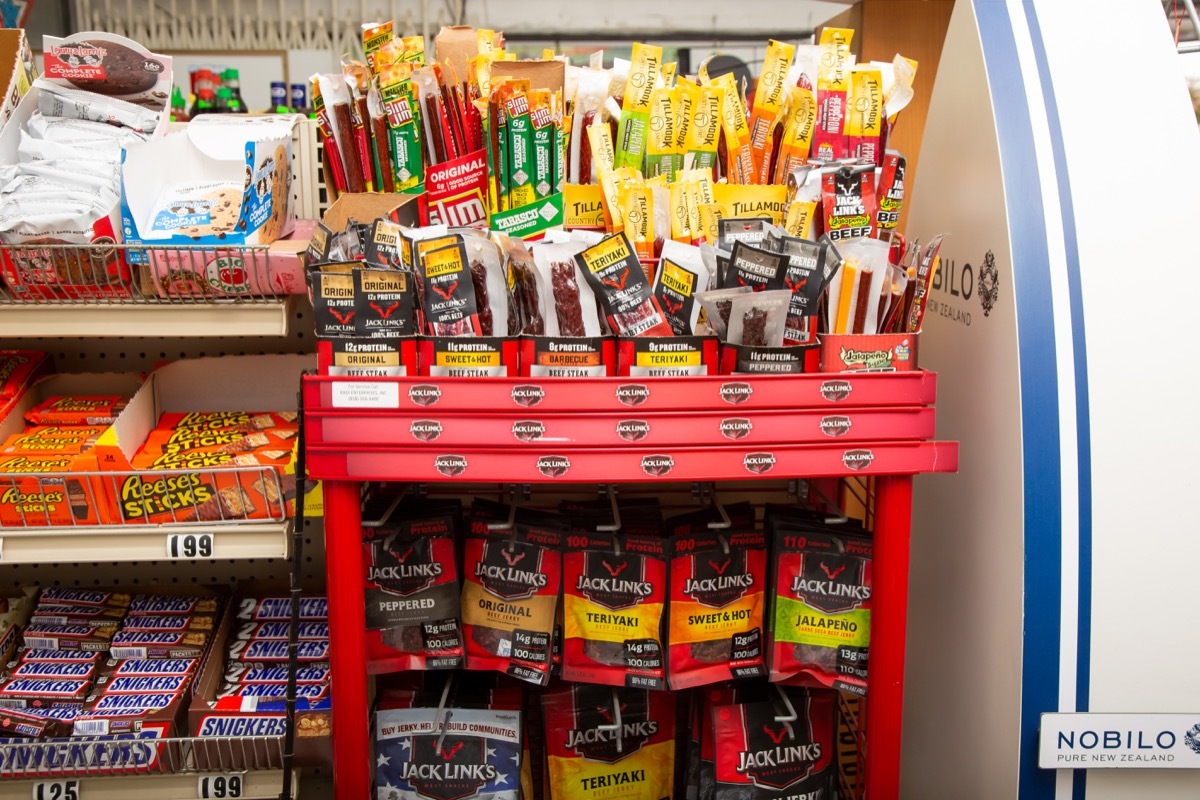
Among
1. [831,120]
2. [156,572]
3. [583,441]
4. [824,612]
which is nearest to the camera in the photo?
[583,441]

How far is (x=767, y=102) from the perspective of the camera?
1736 millimetres

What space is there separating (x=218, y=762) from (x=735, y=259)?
1.29 metres

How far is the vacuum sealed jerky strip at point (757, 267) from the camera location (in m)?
1.36

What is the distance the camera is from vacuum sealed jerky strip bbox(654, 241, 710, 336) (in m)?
1.45

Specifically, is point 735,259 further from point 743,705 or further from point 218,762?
point 218,762

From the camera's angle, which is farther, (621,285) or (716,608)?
(716,608)

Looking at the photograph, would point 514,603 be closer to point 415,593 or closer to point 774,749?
point 415,593

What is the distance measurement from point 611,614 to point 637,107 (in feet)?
3.01

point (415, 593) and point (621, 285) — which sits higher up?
point (621, 285)

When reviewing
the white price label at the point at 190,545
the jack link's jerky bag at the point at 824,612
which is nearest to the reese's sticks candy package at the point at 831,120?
the jack link's jerky bag at the point at 824,612

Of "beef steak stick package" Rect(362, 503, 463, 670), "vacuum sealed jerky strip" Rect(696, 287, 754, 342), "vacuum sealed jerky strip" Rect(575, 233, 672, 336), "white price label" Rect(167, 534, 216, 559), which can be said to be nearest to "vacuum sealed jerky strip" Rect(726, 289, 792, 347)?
Answer: "vacuum sealed jerky strip" Rect(696, 287, 754, 342)

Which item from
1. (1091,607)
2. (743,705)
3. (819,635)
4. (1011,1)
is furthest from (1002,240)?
(743,705)

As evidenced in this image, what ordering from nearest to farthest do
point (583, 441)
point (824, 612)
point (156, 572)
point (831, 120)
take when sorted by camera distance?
1. point (583, 441)
2. point (824, 612)
3. point (831, 120)
4. point (156, 572)

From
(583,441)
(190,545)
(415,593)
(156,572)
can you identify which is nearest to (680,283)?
(583,441)
